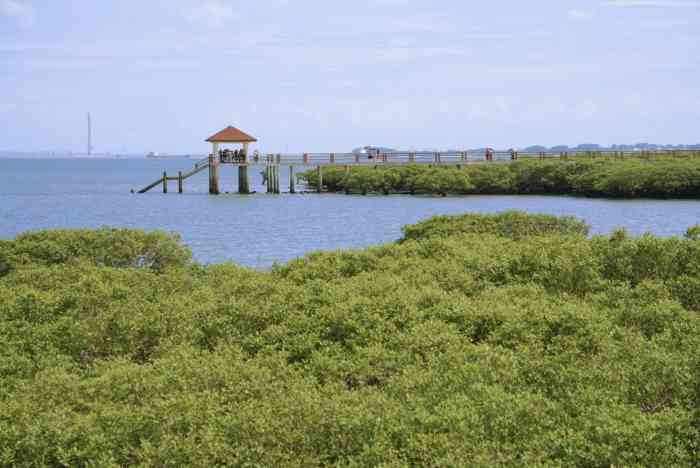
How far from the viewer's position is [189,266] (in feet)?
41.4

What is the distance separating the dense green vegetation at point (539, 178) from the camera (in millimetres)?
47719

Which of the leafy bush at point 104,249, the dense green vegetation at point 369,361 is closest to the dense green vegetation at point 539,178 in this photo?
the leafy bush at point 104,249

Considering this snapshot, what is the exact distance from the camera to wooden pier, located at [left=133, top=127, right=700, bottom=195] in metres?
57.4

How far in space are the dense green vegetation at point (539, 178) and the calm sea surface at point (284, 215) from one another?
2.45 meters

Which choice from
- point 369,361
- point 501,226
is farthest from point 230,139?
point 369,361

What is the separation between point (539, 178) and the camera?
53938mm

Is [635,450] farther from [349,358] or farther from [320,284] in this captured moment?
[320,284]

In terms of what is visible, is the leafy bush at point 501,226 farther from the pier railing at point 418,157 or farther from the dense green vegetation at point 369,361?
the pier railing at point 418,157

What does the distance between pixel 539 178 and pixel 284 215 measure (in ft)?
65.9

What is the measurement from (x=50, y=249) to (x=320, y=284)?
547cm

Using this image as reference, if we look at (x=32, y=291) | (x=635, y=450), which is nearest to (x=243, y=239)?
(x=32, y=291)

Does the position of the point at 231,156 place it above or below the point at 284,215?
above

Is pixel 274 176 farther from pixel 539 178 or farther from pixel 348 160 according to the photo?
pixel 539 178

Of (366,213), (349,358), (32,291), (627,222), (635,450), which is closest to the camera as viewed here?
(635,450)
